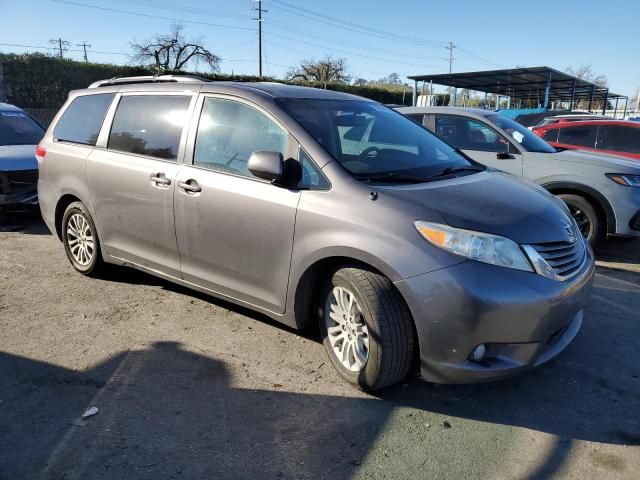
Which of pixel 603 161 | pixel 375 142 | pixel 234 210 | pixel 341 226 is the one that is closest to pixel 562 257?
pixel 341 226

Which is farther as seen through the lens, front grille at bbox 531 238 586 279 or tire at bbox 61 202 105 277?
tire at bbox 61 202 105 277

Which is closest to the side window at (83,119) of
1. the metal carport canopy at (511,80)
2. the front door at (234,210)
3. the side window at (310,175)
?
the front door at (234,210)

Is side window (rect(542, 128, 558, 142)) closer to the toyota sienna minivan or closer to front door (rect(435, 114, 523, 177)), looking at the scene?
front door (rect(435, 114, 523, 177))

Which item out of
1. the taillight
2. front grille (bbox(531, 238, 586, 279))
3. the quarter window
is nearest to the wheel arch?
front grille (bbox(531, 238, 586, 279))

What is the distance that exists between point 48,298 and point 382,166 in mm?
3193

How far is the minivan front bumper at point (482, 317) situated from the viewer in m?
2.61

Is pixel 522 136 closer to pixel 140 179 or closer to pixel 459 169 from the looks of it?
pixel 459 169

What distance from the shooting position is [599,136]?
8867mm

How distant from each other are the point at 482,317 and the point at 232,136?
213 centimetres

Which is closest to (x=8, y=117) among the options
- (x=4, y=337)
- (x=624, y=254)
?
(x=4, y=337)

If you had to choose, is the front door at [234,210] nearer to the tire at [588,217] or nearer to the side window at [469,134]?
the side window at [469,134]

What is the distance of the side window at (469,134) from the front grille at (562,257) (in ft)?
12.3

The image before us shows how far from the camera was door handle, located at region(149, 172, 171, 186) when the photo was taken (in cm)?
388

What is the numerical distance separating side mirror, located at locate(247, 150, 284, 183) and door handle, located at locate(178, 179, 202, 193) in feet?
2.03
